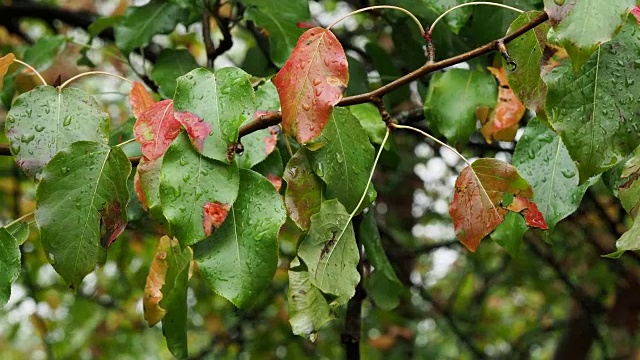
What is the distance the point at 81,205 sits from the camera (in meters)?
0.95

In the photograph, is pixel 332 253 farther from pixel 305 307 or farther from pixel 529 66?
pixel 529 66

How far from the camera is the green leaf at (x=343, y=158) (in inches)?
39.0

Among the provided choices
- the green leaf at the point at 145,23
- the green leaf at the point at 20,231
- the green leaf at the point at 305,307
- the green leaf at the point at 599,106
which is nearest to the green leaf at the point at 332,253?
the green leaf at the point at 305,307

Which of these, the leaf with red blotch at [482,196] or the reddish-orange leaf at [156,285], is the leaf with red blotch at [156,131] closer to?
the reddish-orange leaf at [156,285]

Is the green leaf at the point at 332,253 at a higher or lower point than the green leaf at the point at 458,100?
higher

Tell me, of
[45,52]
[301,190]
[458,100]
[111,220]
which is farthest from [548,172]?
[45,52]

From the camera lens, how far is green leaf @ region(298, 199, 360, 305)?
0.90 metres

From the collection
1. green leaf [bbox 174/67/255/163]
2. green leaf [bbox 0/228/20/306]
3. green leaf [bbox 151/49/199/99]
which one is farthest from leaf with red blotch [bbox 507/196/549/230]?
green leaf [bbox 151/49/199/99]

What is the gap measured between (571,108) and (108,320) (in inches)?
144

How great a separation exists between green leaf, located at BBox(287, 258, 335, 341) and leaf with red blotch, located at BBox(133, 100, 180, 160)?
0.20 m

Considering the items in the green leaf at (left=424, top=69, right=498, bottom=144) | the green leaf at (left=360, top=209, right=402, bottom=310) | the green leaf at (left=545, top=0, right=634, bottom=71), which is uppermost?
the green leaf at (left=545, top=0, right=634, bottom=71)

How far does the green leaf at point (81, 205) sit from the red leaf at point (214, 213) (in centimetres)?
12

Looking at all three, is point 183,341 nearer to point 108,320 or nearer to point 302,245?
point 302,245

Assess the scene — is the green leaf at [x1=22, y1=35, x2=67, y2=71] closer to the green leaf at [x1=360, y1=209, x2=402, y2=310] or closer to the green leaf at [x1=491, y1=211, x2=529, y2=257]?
the green leaf at [x1=360, y1=209, x2=402, y2=310]
